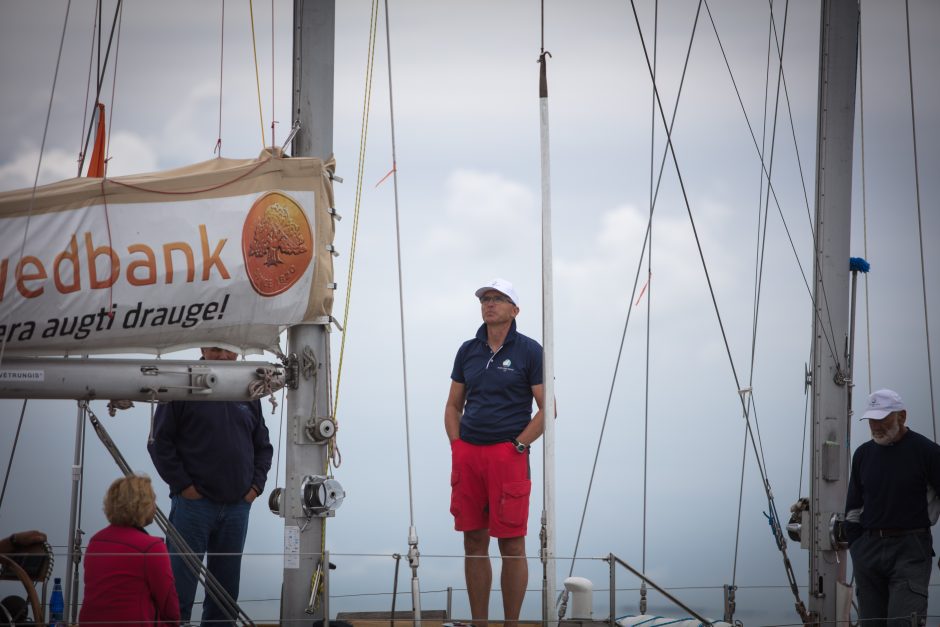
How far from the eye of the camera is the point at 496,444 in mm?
6395

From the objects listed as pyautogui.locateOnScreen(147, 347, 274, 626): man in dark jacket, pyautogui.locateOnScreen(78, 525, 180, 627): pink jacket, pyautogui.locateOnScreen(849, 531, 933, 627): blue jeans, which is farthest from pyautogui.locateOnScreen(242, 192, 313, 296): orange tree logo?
pyautogui.locateOnScreen(849, 531, 933, 627): blue jeans

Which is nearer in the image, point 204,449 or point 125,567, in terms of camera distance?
point 125,567

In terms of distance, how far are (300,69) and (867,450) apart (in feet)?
13.5

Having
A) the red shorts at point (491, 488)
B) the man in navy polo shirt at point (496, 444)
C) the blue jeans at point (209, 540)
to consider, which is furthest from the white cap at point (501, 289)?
the blue jeans at point (209, 540)

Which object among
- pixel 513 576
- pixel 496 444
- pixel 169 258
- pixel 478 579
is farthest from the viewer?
pixel 496 444

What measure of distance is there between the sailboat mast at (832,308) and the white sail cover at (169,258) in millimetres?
3563

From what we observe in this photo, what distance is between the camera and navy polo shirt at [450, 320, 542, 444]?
6.43 metres

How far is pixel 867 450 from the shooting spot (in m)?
6.86

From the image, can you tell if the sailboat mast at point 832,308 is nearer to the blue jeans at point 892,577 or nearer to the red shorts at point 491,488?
the blue jeans at point 892,577

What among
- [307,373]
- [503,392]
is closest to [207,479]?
[307,373]

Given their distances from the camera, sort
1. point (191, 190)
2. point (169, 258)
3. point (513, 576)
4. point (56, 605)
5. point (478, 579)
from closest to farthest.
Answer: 1. point (169, 258)
2. point (191, 190)
3. point (513, 576)
4. point (478, 579)
5. point (56, 605)

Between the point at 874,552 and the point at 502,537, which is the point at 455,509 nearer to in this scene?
the point at 502,537

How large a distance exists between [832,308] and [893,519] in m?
1.69

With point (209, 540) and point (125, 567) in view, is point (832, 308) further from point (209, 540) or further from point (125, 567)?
point (125, 567)
